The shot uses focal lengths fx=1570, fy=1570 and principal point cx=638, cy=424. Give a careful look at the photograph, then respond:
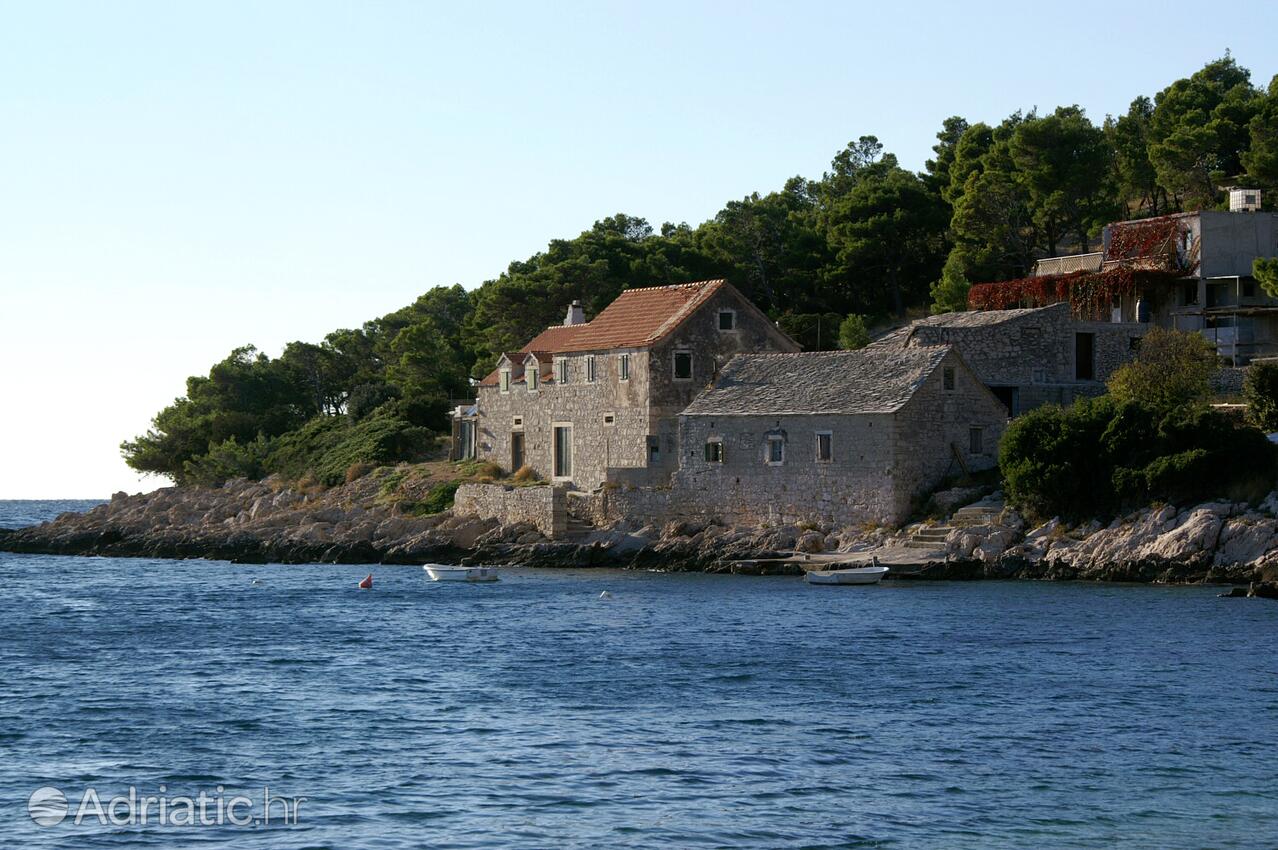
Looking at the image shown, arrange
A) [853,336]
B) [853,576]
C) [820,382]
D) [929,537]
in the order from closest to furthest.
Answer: [853,576]
[929,537]
[820,382]
[853,336]

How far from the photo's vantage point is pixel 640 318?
2367 inches

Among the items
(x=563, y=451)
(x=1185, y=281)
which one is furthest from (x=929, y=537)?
(x=1185, y=281)

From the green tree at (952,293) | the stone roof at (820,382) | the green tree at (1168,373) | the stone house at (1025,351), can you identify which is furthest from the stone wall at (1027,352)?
the green tree at (952,293)

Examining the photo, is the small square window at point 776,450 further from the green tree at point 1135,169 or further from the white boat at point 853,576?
the green tree at point 1135,169

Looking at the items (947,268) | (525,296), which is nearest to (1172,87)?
(947,268)

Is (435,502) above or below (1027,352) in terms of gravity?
below

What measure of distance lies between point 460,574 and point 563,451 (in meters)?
12.3

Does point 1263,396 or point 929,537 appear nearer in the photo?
point 929,537

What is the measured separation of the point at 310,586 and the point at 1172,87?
52.2m

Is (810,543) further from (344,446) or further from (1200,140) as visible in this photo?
(1200,140)

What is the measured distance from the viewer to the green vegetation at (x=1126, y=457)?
43.5 meters

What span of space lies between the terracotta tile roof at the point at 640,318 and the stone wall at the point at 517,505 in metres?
6.38

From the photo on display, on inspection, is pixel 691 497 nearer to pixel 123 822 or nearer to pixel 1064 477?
pixel 1064 477

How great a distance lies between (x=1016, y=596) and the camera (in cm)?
4072
